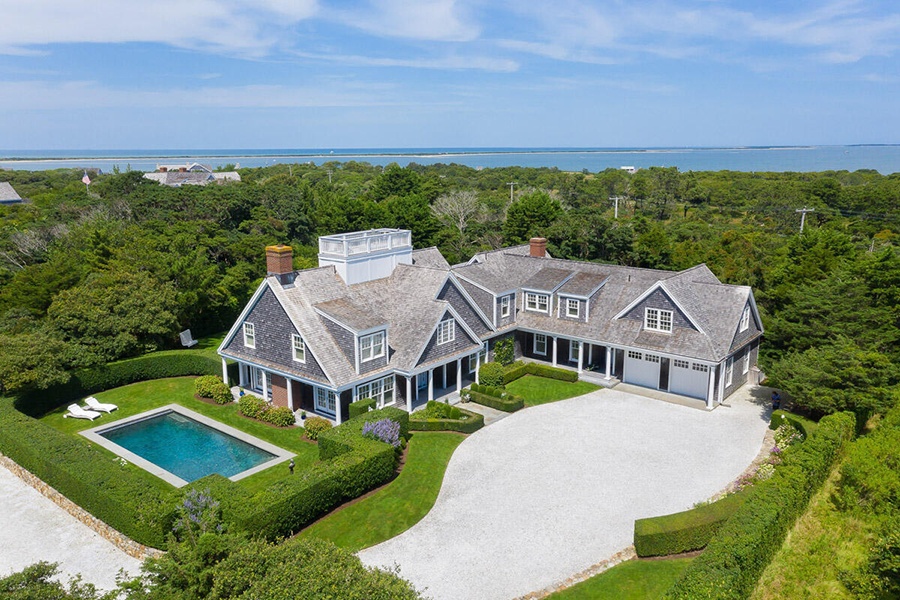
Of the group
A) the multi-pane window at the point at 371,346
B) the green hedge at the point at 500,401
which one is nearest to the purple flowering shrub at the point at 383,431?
the multi-pane window at the point at 371,346

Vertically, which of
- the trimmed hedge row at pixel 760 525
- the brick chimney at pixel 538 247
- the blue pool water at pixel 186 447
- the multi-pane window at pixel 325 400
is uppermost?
the brick chimney at pixel 538 247

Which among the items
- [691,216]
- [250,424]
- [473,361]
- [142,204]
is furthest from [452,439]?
[691,216]

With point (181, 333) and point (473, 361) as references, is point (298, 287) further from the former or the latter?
point (181, 333)

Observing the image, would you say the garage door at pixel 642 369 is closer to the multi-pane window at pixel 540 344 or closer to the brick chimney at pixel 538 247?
the multi-pane window at pixel 540 344

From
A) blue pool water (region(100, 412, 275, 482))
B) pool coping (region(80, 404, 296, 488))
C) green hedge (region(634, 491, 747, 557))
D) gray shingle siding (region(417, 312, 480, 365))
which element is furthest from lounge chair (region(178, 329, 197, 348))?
green hedge (region(634, 491, 747, 557))

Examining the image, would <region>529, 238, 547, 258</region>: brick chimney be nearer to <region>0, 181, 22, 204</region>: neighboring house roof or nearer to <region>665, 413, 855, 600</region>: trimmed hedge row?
<region>665, 413, 855, 600</region>: trimmed hedge row

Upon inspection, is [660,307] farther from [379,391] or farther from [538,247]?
[379,391]

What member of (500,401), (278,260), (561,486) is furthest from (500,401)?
(278,260)
